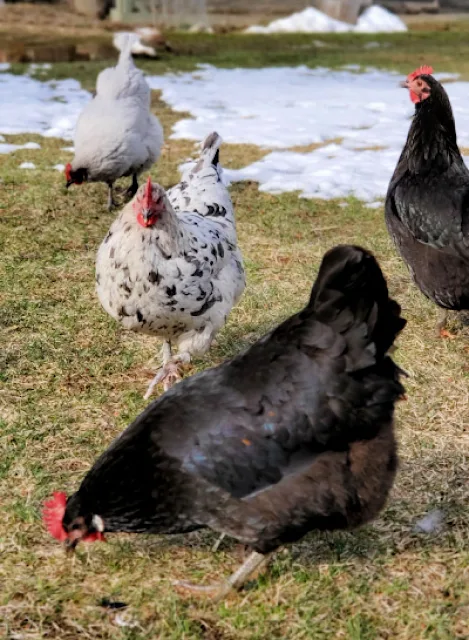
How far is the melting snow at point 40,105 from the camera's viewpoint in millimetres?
9641

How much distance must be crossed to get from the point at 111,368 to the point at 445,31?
19327mm

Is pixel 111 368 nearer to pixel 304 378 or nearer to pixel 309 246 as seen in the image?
pixel 304 378

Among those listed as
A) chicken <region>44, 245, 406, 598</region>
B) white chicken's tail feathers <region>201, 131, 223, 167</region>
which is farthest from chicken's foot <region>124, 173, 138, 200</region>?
chicken <region>44, 245, 406, 598</region>

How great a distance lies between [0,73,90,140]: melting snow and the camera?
9.64 m

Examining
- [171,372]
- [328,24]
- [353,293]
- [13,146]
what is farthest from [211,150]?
[328,24]

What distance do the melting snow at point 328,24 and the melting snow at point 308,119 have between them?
6.66m

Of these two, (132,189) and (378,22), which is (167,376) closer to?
(132,189)

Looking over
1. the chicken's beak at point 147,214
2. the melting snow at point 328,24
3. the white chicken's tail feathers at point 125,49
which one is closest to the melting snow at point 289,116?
the white chicken's tail feathers at point 125,49

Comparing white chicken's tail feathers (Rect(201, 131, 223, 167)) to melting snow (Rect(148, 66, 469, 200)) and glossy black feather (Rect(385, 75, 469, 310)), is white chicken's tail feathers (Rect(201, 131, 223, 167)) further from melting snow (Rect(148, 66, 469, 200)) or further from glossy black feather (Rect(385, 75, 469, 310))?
melting snow (Rect(148, 66, 469, 200))

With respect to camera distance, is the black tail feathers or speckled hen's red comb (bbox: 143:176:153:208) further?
speckled hen's red comb (bbox: 143:176:153:208)

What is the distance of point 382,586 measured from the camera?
2656mm

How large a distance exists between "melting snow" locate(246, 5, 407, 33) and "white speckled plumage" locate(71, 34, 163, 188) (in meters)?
13.9

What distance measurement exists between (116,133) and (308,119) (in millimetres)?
4094

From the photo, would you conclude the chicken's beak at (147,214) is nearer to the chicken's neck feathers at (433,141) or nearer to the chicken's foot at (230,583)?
the chicken's foot at (230,583)
